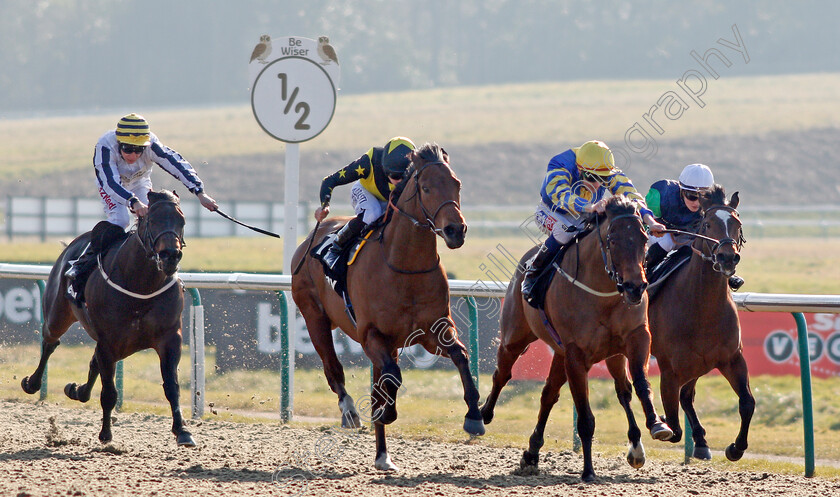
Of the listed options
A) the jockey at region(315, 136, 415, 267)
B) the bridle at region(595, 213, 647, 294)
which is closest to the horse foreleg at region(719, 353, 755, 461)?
the bridle at region(595, 213, 647, 294)

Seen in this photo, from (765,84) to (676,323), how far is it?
4839 centimetres

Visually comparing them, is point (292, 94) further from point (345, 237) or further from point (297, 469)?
point (297, 469)

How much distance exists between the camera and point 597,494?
5.39m

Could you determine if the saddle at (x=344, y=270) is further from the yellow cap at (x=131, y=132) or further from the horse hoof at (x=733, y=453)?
the horse hoof at (x=733, y=453)

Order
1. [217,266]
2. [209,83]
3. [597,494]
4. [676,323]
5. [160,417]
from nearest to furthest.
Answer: [597,494] < [676,323] < [160,417] < [217,266] < [209,83]

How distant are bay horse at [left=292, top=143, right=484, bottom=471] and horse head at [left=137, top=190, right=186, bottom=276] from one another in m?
1.05

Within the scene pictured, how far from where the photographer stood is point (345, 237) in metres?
6.48

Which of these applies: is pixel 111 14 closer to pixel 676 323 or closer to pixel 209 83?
pixel 209 83

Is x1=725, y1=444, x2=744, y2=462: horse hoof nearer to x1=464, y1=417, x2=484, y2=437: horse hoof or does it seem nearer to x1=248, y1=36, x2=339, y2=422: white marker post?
x1=464, y1=417, x2=484, y2=437: horse hoof

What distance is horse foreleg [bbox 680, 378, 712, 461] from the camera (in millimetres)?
6039

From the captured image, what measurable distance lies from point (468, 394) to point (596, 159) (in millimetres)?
1508

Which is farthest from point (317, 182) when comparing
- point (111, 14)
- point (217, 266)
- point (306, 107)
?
point (111, 14)

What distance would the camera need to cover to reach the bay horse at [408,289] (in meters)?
5.62

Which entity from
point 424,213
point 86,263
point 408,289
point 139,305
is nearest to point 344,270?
point 408,289
